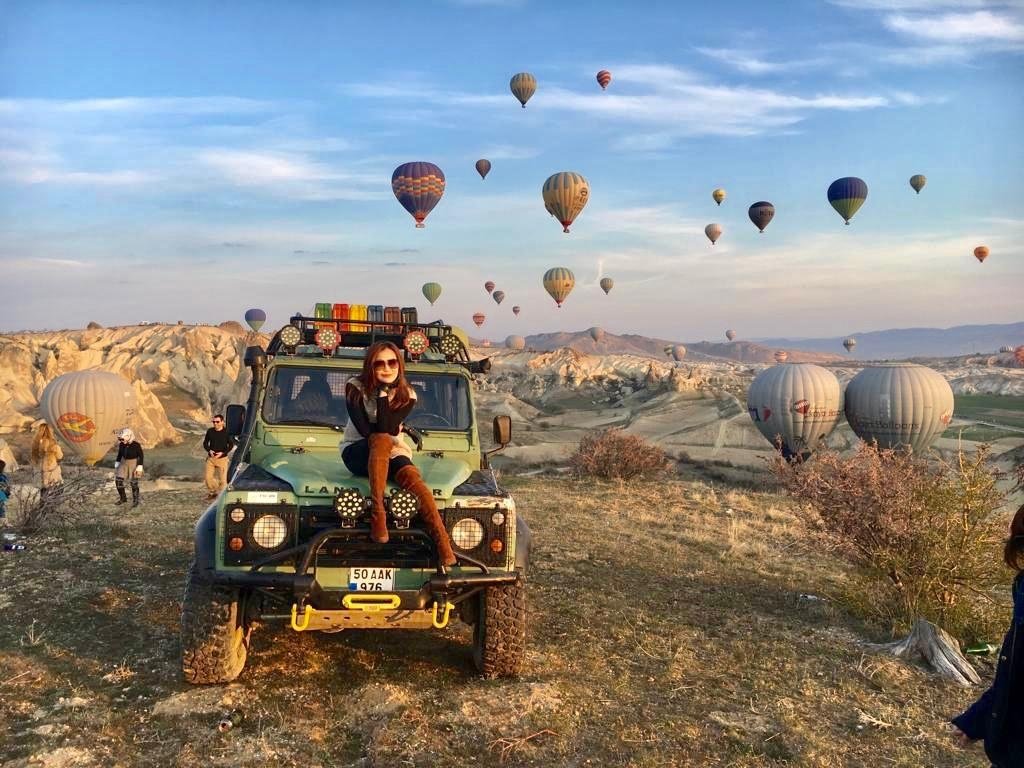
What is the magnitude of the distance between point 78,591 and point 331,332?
4313 mm

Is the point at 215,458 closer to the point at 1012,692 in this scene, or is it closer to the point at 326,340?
the point at 326,340

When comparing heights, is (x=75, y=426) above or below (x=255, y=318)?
below

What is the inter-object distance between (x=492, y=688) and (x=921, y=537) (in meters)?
4.85

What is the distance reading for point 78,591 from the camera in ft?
26.4

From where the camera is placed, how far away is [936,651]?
22.3 feet

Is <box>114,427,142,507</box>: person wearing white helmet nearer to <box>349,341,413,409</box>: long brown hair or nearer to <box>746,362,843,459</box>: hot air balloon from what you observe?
<box>349,341,413,409</box>: long brown hair

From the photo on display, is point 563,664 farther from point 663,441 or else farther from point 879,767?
point 663,441

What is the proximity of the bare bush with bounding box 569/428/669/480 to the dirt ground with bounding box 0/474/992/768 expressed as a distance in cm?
1187

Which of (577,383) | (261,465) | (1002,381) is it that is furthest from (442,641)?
(1002,381)

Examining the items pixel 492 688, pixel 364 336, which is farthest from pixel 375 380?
pixel 492 688

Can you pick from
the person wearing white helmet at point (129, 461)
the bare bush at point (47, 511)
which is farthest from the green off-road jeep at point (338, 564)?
the person wearing white helmet at point (129, 461)

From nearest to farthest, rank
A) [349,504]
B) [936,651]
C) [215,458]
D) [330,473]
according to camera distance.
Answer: [349,504] < [330,473] < [936,651] < [215,458]

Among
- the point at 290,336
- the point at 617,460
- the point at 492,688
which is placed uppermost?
the point at 290,336

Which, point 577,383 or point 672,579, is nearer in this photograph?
point 672,579
